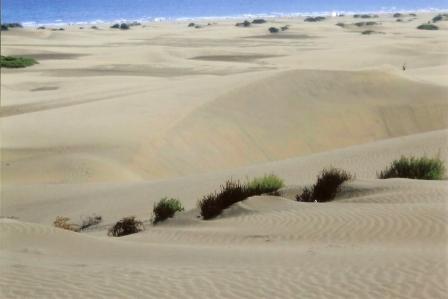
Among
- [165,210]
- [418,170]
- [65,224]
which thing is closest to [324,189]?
[418,170]

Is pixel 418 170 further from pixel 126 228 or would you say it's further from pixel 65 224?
pixel 65 224

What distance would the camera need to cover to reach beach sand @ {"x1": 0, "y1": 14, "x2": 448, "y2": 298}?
7.74 m

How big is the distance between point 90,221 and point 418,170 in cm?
667

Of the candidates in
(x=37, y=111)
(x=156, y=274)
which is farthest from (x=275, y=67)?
(x=156, y=274)

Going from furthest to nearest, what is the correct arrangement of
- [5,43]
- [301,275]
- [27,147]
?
[5,43], [27,147], [301,275]

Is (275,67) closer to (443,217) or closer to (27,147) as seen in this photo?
(27,147)

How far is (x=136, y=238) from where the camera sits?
1137 centimetres

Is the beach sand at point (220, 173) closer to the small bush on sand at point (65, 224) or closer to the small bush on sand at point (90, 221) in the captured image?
the small bush on sand at point (90, 221)

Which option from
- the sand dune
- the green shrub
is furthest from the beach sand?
the green shrub

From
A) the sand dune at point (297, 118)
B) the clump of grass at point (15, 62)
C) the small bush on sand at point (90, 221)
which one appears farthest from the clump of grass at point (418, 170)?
the clump of grass at point (15, 62)

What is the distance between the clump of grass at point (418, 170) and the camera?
48.8 feet

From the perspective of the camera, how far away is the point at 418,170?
15.1 meters

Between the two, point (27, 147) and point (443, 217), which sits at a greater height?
point (443, 217)

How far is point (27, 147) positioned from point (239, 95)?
9.51 m
